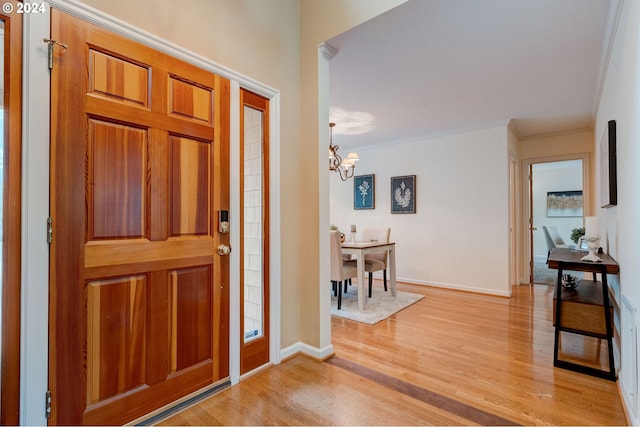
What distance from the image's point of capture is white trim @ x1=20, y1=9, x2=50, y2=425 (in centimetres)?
125

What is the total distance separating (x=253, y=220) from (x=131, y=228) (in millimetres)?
801

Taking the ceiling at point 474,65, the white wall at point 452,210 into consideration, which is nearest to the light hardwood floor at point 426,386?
the white wall at point 452,210

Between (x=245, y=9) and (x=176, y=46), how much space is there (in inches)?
24.8

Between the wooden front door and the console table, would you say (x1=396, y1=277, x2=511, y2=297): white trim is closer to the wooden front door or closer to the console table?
the console table

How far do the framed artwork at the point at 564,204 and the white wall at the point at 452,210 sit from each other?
491 centimetres

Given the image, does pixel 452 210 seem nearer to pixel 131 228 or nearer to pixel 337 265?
pixel 337 265

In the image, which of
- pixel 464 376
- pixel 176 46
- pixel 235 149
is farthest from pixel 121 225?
pixel 464 376

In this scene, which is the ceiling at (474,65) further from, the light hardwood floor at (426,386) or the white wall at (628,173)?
the light hardwood floor at (426,386)

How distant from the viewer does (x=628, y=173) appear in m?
1.66

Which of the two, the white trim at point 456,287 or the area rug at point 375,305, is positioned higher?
the white trim at point 456,287

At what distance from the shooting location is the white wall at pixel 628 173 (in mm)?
1444

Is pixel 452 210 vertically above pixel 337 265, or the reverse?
pixel 452 210

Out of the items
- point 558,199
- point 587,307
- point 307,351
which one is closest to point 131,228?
point 307,351

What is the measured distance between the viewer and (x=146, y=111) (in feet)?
5.25
